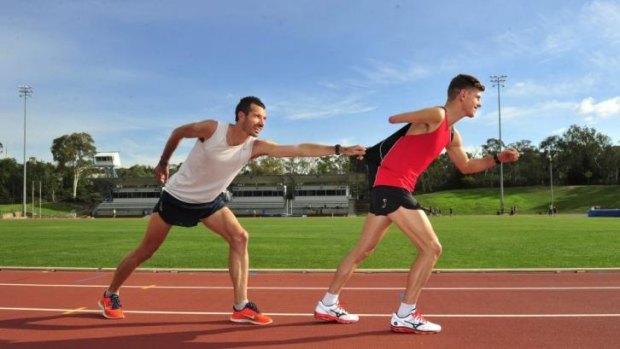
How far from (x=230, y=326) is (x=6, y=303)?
328cm

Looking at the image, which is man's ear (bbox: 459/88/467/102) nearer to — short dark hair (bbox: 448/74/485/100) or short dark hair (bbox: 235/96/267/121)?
short dark hair (bbox: 448/74/485/100)

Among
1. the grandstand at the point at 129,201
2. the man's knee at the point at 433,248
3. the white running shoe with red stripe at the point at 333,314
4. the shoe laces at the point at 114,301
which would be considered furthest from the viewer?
the grandstand at the point at 129,201

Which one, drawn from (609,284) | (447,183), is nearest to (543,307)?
(609,284)

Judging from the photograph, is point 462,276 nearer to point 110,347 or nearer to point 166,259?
point 110,347

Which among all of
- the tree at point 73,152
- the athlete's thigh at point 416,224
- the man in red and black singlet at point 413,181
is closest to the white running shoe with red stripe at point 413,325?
the man in red and black singlet at point 413,181

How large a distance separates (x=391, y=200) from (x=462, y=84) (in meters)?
1.22

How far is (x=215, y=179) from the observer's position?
4957 mm

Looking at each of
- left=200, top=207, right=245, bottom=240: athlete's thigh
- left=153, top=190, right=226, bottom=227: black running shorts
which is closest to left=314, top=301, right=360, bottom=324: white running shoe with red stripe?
left=200, top=207, right=245, bottom=240: athlete's thigh

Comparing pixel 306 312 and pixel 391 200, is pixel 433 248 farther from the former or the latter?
pixel 306 312

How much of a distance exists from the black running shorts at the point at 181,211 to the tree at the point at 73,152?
4130 inches

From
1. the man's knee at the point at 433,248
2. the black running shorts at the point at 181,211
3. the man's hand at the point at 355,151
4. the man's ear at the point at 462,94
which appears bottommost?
the man's knee at the point at 433,248

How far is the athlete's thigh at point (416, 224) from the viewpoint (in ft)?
14.8

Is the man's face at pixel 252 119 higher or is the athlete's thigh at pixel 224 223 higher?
the man's face at pixel 252 119

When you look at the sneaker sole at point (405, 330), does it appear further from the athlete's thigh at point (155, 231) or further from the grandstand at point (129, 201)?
the grandstand at point (129, 201)
